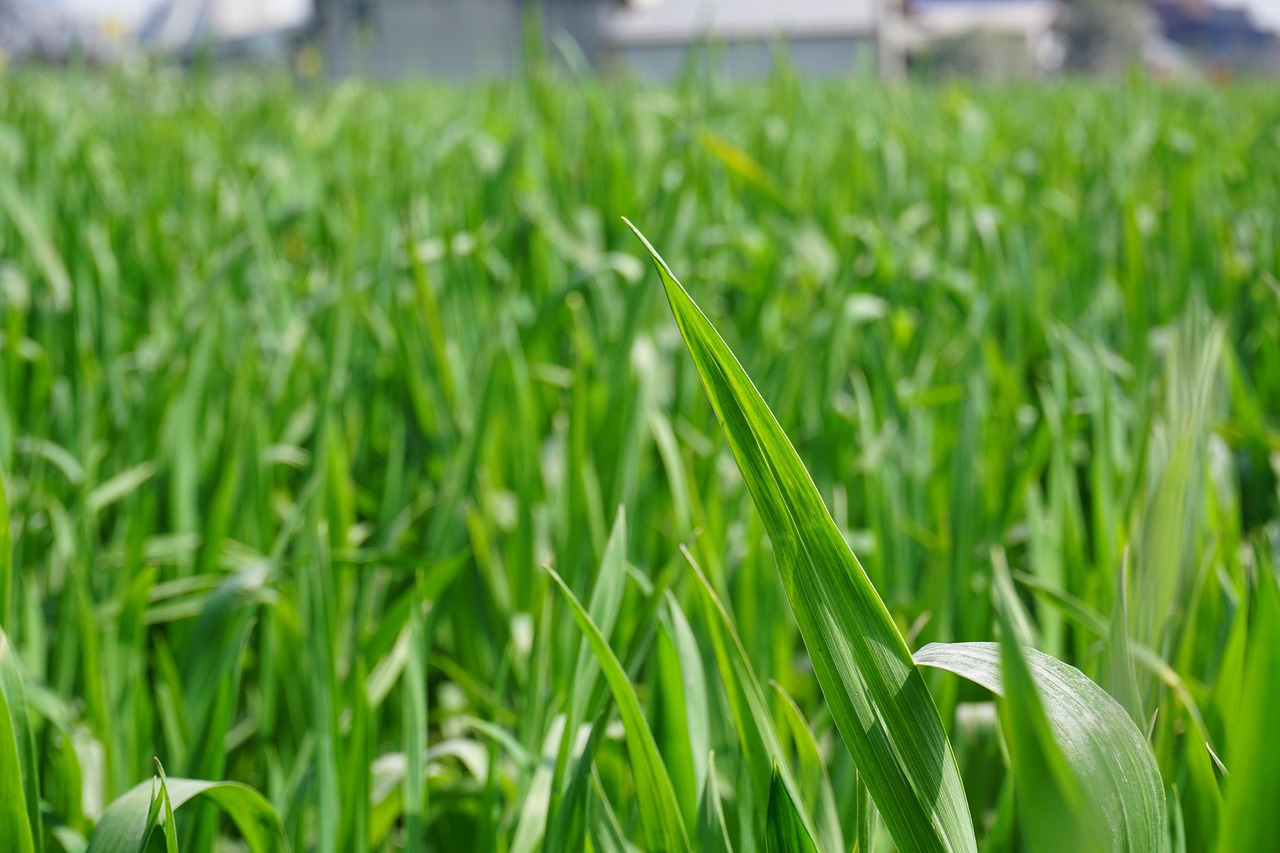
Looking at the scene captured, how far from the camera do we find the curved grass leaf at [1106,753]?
0.22 meters

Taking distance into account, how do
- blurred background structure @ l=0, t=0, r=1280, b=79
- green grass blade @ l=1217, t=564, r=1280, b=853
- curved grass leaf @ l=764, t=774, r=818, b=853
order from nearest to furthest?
green grass blade @ l=1217, t=564, r=1280, b=853
curved grass leaf @ l=764, t=774, r=818, b=853
blurred background structure @ l=0, t=0, r=1280, b=79

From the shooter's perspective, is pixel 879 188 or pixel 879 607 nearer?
pixel 879 607

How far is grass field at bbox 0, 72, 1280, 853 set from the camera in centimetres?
25

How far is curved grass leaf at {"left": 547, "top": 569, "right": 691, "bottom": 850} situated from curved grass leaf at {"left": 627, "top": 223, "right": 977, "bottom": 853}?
0.08 meters

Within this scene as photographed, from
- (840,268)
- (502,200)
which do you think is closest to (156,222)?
(502,200)

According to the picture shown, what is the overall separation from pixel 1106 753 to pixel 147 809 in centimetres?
31

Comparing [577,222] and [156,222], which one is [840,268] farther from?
[156,222]

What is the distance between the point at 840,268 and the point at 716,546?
0.50 meters

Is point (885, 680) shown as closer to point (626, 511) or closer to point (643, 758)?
point (643, 758)

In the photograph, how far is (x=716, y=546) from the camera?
0.61 metres

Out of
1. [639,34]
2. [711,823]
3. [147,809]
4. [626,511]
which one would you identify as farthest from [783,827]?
[639,34]

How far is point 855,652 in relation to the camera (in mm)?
240

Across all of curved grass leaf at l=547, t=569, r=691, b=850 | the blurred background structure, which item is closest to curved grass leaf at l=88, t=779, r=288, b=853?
curved grass leaf at l=547, t=569, r=691, b=850

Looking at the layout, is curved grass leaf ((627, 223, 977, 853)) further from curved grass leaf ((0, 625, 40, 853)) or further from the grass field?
curved grass leaf ((0, 625, 40, 853))
